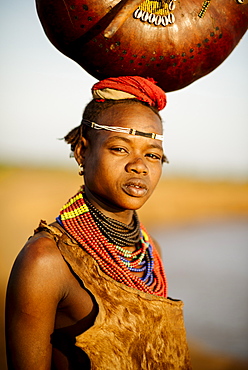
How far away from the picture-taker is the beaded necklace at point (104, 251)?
2.33 meters

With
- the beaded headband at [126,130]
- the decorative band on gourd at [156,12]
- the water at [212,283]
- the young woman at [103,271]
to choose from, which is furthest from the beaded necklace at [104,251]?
the water at [212,283]

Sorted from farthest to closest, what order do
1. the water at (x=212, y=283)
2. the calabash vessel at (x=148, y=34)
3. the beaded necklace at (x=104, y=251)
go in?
the water at (x=212, y=283) → the beaded necklace at (x=104, y=251) → the calabash vessel at (x=148, y=34)

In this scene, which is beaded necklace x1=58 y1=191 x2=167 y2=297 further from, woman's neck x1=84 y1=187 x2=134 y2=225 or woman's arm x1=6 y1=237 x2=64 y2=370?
woman's arm x1=6 y1=237 x2=64 y2=370

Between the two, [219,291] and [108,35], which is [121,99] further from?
[219,291]

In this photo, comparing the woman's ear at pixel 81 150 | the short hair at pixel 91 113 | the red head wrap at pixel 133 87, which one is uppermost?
the red head wrap at pixel 133 87

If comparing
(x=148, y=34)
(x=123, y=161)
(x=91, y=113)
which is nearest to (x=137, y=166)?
(x=123, y=161)

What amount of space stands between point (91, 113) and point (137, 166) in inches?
16.0

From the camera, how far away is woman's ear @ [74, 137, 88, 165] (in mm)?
2523

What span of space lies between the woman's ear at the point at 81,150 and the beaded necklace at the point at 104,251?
18 cm

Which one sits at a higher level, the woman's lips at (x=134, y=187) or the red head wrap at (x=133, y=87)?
the red head wrap at (x=133, y=87)

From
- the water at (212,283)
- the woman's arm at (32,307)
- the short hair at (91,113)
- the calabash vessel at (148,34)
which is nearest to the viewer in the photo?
the woman's arm at (32,307)

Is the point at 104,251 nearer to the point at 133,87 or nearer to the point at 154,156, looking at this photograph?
the point at 154,156

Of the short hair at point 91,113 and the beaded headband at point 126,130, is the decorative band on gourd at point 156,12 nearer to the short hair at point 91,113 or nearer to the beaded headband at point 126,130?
the short hair at point 91,113

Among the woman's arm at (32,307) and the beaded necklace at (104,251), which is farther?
the beaded necklace at (104,251)
